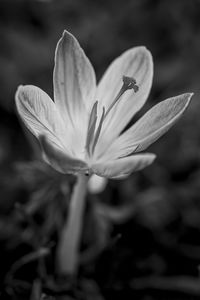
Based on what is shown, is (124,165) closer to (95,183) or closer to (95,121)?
(95,121)

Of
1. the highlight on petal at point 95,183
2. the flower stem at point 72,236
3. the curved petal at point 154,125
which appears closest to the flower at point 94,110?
the curved petal at point 154,125

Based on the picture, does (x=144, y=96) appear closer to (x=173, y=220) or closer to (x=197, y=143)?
(x=173, y=220)

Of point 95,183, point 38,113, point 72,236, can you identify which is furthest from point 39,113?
point 95,183

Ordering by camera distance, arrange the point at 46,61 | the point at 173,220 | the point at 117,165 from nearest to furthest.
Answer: the point at 117,165 → the point at 173,220 → the point at 46,61

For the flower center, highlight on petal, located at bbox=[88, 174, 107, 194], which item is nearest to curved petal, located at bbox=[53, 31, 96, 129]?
the flower center

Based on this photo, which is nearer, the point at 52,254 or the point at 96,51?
the point at 52,254

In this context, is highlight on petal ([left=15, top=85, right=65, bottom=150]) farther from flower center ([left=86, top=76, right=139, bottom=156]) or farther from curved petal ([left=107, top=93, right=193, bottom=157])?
curved petal ([left=107, top=93, right=193, bottom=157])

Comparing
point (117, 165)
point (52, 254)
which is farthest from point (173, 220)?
point (117, 165)

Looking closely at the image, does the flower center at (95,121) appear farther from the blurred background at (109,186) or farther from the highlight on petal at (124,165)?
the blurred background at (109,186)
